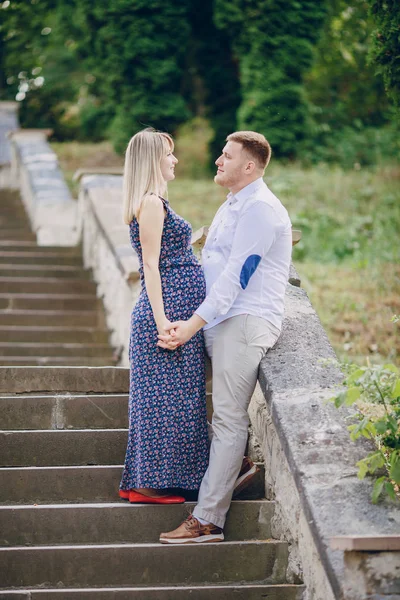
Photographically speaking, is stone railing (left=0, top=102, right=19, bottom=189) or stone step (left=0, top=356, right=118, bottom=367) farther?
stone railing (left=0, top=102, right=19, bottom=189)

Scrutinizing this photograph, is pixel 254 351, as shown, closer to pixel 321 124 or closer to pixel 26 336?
pixel 26 336

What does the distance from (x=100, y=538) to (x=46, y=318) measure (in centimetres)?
383

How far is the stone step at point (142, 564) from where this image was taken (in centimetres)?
364

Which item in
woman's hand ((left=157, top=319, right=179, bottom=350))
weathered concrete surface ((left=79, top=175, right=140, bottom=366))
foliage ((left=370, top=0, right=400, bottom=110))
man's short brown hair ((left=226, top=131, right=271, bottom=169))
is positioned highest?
foliage ((left=370, top=0, right=400, bottom=110))

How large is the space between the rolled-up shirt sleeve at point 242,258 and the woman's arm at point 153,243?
0.21m

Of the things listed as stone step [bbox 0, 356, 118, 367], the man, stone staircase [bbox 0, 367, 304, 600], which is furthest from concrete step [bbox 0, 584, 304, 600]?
stone step [bbox 0, 356, 118, 367]

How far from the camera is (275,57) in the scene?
542 inches

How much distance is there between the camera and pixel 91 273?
8398 millimetres

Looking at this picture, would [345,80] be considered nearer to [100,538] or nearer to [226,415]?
[226,415]

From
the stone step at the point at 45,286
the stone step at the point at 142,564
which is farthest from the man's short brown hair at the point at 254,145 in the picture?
the stone step at the point at 45,286

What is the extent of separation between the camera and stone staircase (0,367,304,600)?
362 cm

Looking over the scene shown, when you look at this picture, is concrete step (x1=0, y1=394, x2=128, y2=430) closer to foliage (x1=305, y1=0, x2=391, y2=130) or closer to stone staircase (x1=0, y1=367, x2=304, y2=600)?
stone staircase (x1=0, y1=367, x2=304, y2=600)

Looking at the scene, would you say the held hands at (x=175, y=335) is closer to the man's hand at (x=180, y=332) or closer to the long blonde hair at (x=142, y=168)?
the man's hand at (x=180, y=332)

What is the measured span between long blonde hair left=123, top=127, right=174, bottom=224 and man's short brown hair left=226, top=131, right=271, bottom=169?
13.3 inches
